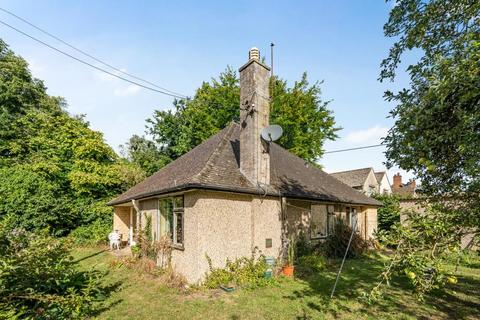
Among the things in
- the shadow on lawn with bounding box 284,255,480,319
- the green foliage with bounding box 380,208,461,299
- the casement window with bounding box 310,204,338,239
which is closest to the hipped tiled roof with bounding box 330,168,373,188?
the casement window with bounding box 310,204,338,239

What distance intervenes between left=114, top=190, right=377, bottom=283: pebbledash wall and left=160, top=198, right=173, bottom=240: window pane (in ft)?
1.81

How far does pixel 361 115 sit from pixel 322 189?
4.26 metres

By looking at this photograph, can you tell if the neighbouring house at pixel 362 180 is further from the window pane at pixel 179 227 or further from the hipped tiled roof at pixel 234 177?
the window pane at pixel 179 227

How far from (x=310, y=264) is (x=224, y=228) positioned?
3.97 metres

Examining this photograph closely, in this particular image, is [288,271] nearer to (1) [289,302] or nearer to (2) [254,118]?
(1) [289,302]

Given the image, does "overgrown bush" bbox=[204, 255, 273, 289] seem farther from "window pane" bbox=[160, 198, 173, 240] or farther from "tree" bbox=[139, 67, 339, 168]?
"tree" bbox=[139, 67, 339, 168]

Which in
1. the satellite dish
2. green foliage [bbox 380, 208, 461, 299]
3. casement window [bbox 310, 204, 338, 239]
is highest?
the satellite dish

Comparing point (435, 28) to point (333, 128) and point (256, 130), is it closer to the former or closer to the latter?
point (256, 130)

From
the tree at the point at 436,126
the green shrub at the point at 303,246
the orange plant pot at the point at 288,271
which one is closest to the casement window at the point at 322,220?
the green shrub at the point at 303,246

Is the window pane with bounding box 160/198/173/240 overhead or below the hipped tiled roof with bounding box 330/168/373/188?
below

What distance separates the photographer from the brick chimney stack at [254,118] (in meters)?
9.55

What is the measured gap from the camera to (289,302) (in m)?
6.66

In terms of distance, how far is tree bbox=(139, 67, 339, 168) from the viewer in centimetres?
2200

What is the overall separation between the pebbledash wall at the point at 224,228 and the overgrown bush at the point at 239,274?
0.60ft
